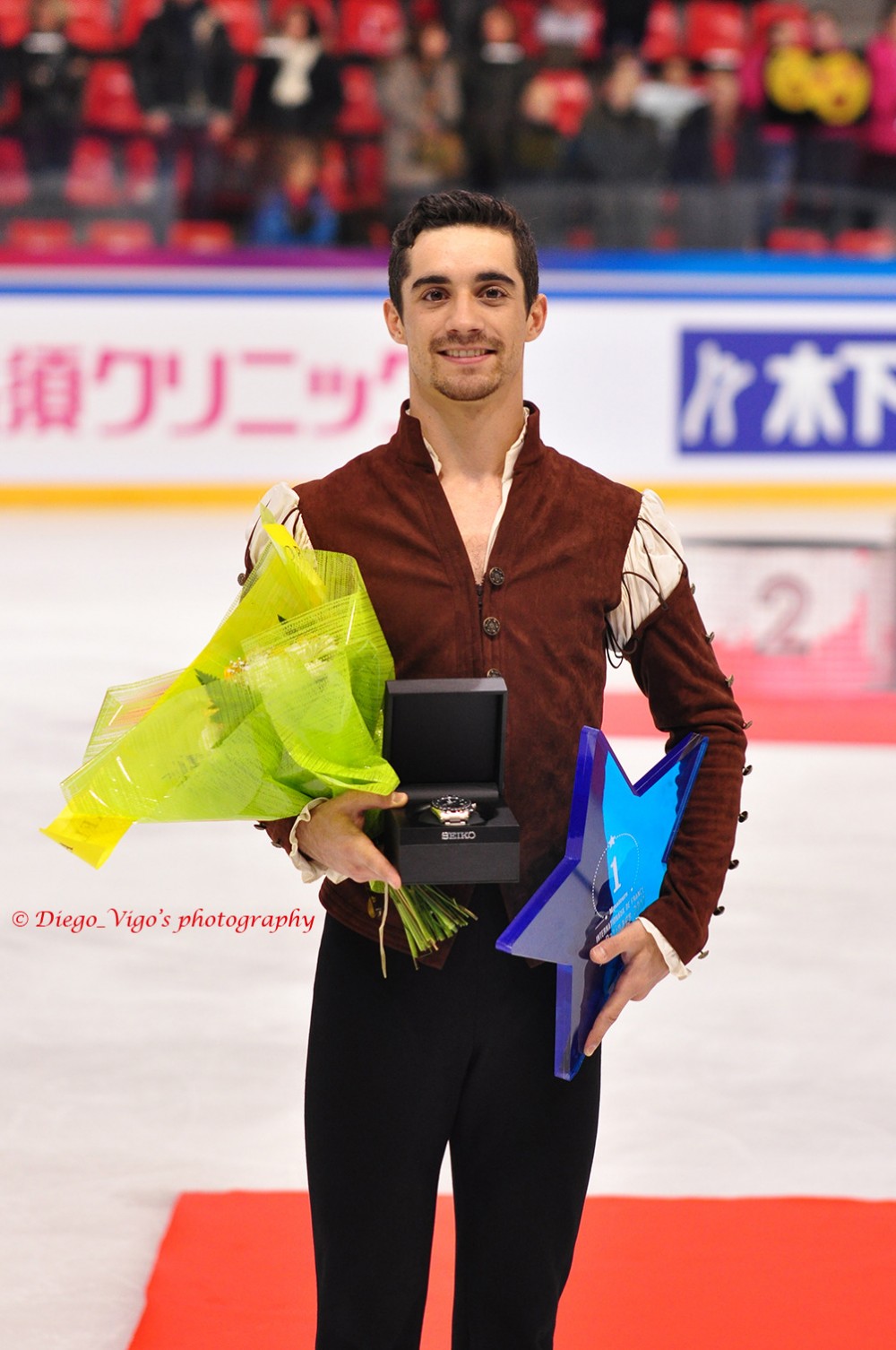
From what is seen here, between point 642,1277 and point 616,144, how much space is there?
638cm

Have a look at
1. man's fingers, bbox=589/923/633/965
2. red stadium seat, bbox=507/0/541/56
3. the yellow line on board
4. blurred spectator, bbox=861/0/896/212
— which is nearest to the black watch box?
man's fingers, bbox=589/923/633/965

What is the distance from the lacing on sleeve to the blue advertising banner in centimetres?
588

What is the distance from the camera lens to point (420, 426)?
163 centimetres

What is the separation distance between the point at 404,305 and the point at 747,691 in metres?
3.59

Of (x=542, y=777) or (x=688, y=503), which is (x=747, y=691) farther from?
(x=542, y=777)

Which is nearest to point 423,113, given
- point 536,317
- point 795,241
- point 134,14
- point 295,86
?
point 295,86

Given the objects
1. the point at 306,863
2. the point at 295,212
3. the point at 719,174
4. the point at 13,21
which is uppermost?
the point at 13,21

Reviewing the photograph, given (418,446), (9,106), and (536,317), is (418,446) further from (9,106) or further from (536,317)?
(9,106)

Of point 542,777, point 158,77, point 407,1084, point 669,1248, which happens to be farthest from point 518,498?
point 158,77

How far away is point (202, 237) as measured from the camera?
7.35 metres

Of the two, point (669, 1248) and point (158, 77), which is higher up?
point (158, 77)

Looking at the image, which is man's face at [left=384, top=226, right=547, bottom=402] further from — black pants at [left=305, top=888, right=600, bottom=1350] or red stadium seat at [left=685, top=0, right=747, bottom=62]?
red stadium seat at [left=685, top=0, right=747, bottom=62]

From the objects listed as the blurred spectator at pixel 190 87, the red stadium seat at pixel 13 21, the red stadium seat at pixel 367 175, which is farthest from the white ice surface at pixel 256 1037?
the red stadium seat at pixel 13 21

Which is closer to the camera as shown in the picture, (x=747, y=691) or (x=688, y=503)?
(x=747, y=691)
